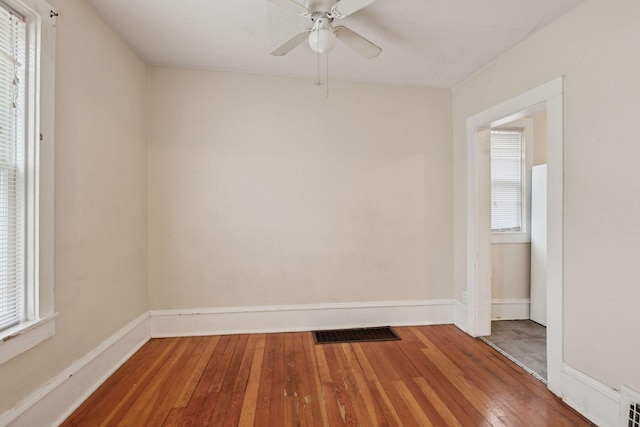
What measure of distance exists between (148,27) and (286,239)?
1994 mm

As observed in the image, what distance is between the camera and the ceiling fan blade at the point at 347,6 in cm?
148

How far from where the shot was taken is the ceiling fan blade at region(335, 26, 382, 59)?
1.74 metres

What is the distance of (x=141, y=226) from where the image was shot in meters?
2.53

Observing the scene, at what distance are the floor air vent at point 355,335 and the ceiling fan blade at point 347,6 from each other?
98.0 inches

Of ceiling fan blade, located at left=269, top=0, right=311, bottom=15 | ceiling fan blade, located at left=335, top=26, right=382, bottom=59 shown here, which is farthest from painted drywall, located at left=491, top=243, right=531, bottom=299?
ceiling fan blade, located at left=269, top=0, right=311, bottom=15

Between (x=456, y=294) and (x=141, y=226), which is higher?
(x=141, y=226)

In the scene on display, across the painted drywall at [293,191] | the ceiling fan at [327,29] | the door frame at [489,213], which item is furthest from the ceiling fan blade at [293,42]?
the door frame at [489,213]

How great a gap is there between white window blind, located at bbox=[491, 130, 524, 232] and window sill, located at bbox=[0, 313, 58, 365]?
3.80 meters

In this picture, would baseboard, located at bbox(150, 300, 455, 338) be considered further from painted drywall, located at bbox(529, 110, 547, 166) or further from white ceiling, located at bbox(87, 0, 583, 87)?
white ceiling, located at bbox(87, 0, 583, 87)

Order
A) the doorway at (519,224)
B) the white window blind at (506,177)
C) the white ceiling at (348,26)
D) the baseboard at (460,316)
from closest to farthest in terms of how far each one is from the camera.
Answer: the white ceiling at (348,26)
the baseboard at (460,316)
the doorway at (519,224)
the white window blind at (506,177)

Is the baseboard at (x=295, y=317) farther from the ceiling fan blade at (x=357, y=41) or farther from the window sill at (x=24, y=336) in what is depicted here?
the ceiling fan blade at (x=357, y=41)

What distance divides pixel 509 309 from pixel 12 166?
420cm

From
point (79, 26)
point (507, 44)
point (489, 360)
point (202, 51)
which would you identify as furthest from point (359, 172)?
point (79, 26)

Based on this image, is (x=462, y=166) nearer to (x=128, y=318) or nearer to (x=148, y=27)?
(x=148, y=27)
